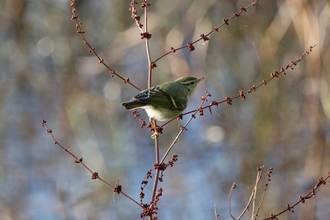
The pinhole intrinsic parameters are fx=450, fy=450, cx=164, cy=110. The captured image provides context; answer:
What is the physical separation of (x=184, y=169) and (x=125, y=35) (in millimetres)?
2023

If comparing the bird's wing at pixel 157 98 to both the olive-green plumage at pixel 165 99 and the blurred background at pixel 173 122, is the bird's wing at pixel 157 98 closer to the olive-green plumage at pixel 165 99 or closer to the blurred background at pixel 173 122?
the olive-green plumage at pixel 165 99

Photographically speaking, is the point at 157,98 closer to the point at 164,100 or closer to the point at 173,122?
the point at 164,100

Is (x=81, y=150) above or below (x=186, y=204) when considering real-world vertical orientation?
above

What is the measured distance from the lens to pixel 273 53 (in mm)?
5566

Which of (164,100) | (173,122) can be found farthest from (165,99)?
(173,122)

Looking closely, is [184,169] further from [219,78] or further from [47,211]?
[47,211]

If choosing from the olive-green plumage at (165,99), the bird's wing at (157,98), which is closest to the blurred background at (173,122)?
the olive-green plumage at (165,99)

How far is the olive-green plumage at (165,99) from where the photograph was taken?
2297 millimetres

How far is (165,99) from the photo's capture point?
246 centimetres

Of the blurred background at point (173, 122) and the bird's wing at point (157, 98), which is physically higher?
the blurred background at point (173, 122)

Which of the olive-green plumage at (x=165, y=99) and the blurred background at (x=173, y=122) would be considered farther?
the blurred background at (x=173, y=122)

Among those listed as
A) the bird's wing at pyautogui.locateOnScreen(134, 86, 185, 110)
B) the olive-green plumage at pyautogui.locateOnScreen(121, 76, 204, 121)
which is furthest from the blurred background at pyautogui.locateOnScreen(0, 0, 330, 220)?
the bird's wing at pyautogui.locateOnScreen(134, 86, 185, 110)

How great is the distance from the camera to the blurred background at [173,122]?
532 cm

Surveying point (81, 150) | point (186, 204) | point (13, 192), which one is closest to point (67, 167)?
point (81, 150)
